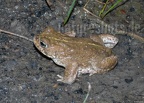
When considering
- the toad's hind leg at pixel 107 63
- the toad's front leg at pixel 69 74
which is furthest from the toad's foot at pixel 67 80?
the toad's hind leg at pixel 107 63

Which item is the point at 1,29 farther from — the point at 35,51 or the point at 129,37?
the point at 129,37

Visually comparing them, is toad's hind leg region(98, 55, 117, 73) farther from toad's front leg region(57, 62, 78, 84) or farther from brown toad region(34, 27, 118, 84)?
toad's front leg region(57, 62, 78, 84)

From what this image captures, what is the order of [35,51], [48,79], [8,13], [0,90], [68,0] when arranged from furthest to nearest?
[68,0] < [8,13] < [35,51] < [48,79] < [0,90]

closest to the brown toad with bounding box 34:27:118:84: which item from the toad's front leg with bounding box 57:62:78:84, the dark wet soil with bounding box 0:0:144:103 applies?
the toad's front leg with bounding box 57:62:78:84

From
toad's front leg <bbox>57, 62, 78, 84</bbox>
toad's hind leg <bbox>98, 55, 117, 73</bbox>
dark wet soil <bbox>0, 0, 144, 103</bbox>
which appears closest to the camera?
dark wet soil <bbox>0, 0, 144, 103</bbox>

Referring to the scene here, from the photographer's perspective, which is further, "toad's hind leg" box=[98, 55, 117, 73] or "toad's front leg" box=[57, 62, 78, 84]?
"toad's hind leg" box=[98, 55, 117, 73]

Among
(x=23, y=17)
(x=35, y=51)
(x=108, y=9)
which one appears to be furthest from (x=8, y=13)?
(x=108, y=9)

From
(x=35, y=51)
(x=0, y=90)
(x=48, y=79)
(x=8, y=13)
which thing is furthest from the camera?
(x=8, y=13)

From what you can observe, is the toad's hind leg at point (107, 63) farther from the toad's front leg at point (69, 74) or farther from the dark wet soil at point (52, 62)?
the toad's front leg at point (69, 74)

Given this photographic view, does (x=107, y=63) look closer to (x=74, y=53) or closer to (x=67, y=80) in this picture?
(x=74, y=53)
